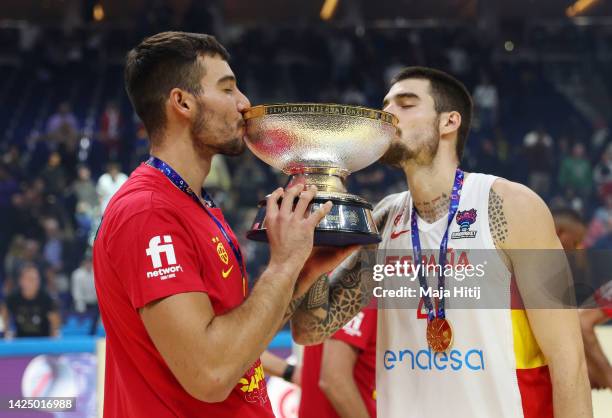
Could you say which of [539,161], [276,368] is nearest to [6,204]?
[276,368]

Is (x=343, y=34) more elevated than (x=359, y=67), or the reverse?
(x=343, y=34)

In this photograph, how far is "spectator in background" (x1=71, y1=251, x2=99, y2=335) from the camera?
9414 mm

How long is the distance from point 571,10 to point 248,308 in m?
16.1

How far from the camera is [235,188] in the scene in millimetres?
11547

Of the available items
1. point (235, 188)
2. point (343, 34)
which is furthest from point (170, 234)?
point (343, 34)

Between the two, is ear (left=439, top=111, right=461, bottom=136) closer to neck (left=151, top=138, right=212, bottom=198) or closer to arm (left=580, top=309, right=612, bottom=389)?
neck (left=151, top=138, right=212, bottom=198)

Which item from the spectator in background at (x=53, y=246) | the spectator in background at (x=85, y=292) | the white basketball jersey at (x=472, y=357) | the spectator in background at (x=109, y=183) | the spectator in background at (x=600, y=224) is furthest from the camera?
the spectator in background at (x=600, y=224)

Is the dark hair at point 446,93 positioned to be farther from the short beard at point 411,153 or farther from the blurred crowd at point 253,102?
the blurred crowd at point 253,102

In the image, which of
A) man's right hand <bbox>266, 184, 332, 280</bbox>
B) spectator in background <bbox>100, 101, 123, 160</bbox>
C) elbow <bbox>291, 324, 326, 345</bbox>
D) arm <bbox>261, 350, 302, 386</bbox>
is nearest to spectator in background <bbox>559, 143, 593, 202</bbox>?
spectator in background <bbox>100, 101, 123, 160</bbox>

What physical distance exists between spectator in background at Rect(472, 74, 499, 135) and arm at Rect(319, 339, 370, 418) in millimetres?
10158

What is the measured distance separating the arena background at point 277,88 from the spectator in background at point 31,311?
19.4 inches

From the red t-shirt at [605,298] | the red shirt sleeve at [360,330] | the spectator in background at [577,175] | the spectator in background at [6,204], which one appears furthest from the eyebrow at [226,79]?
the spectator in background at [577,175]

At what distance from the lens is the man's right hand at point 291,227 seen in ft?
7.13

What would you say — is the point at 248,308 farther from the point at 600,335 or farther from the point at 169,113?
the point at 600,335
